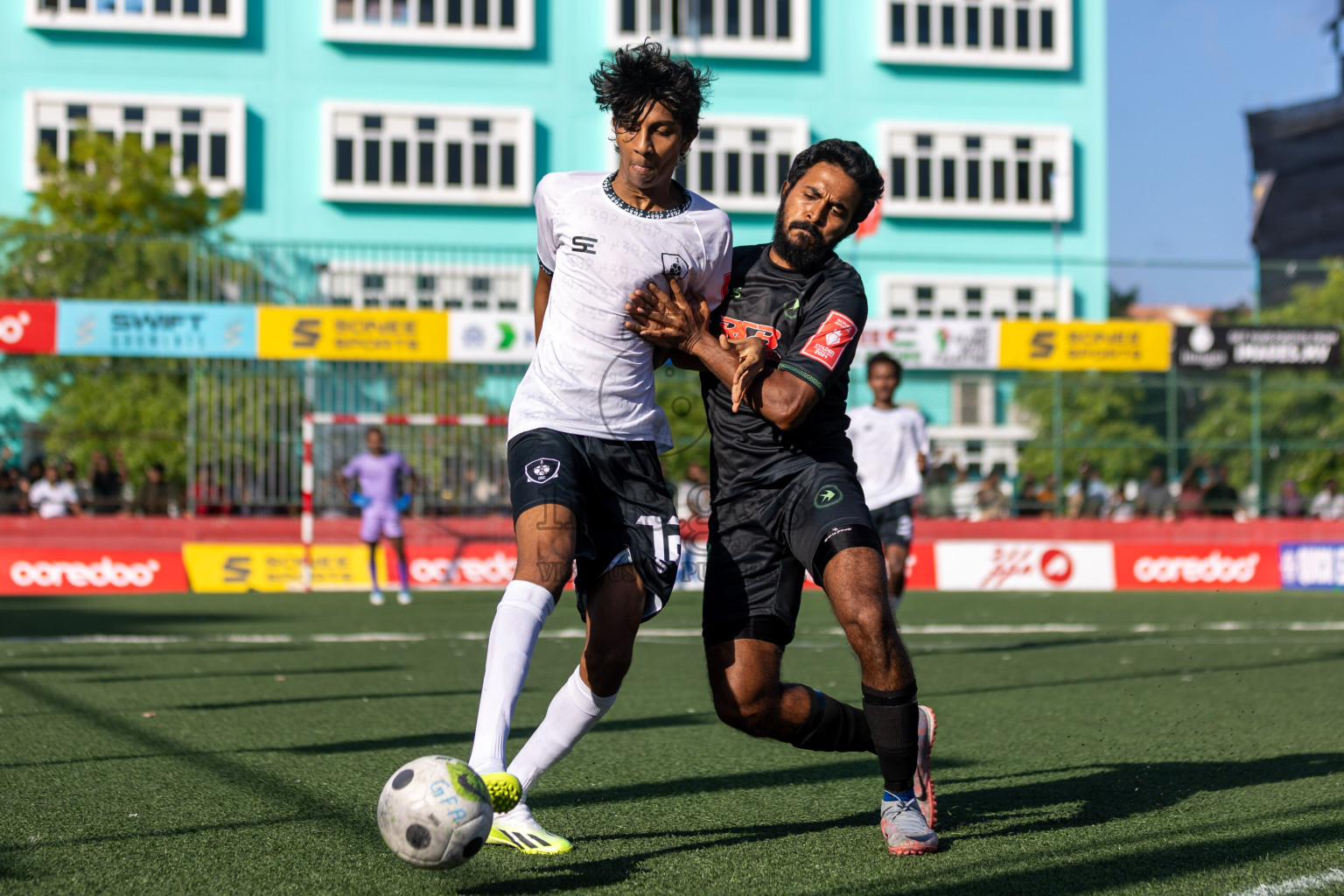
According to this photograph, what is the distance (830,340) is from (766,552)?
65 centimetres

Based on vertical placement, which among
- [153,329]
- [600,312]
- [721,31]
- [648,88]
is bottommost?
[600,312]

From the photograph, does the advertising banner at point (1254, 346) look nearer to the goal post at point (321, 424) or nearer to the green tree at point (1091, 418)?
the green tree at point (1091, 418)

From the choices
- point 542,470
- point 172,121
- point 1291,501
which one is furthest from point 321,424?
point 172,121

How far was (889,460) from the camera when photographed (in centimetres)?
998

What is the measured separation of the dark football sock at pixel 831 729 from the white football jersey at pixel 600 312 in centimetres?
97

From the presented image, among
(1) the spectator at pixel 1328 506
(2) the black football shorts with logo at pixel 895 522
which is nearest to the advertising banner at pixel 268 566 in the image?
(2) the black football shorts with logo at pixel 895 522

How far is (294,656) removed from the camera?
9.48 meters

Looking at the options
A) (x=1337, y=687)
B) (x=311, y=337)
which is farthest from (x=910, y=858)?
(x=311, y=337)

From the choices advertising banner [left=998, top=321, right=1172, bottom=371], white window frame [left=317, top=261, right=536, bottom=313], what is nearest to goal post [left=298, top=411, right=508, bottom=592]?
white window frame [left=317, top=261, right=536, bottom=313]

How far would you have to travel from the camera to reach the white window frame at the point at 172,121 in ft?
101

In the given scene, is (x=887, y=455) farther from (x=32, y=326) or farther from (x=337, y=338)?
(x=32, y=326)

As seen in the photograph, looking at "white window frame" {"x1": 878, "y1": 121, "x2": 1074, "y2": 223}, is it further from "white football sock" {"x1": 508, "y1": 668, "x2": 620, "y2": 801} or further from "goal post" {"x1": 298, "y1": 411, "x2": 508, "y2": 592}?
"white football sock" {"x1": 508, "y1": 668, "x2": 620, "y2": 801}

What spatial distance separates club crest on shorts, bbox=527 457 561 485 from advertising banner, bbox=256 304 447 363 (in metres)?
14.6

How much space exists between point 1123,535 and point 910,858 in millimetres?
16416
